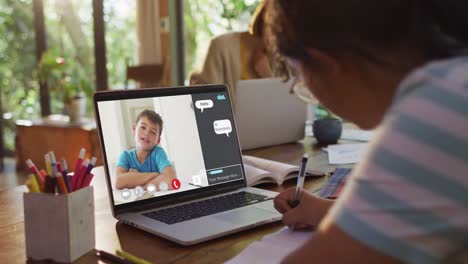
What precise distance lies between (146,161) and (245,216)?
0.76 ft

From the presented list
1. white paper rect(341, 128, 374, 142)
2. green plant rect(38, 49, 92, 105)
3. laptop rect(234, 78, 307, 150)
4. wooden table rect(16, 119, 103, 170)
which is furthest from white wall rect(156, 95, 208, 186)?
green plant rect(38, 49, 92, 105)

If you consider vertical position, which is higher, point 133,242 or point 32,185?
point 32,185

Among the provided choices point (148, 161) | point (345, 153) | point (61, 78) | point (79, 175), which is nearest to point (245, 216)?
point (148, 161)

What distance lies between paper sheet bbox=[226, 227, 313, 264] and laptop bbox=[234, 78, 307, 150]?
0.79m

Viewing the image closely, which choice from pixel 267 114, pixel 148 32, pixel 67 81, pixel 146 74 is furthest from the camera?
pixel 148 32

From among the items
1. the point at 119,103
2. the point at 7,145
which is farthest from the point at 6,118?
the point at 119,103

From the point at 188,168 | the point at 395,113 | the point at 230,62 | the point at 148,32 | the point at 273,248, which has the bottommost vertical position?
the point at 273,248

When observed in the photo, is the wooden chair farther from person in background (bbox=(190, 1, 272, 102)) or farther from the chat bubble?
the chat bubble

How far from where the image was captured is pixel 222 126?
48.9 inches

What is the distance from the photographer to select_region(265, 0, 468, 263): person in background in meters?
0.46

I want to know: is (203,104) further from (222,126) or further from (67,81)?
(67,81)

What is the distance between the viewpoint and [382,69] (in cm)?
56

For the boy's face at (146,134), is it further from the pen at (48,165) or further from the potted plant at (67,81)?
the potted plant at (67,81)

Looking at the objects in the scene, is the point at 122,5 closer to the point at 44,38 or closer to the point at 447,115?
the point at 44,38
